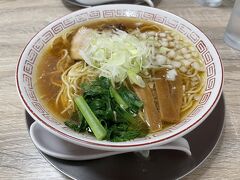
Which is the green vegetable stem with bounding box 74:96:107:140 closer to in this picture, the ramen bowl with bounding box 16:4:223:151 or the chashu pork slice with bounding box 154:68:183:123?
the ramen bowl with bounding box 16:4:223:151

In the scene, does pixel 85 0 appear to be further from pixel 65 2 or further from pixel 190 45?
pixel 190 45

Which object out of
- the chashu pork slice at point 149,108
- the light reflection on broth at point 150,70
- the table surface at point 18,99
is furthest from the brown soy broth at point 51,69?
the chashu pork slice at point 149,108

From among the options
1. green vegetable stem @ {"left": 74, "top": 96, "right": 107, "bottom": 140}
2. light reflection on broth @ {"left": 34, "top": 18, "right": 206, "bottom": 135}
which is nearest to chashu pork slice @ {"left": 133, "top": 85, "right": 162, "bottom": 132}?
light reflection on broth @ {"left": 34, "top": 18, "right": 206, "bottom": 135}

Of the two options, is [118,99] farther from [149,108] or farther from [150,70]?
[150,70]

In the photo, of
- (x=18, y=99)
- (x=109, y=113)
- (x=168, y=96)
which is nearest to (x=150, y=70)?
(x=168, y=96)

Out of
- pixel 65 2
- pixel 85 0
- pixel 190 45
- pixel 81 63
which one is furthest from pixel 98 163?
pixel 65 2

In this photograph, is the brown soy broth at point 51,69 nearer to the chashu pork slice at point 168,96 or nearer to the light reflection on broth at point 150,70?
the light reflection on broth at point 150,70
